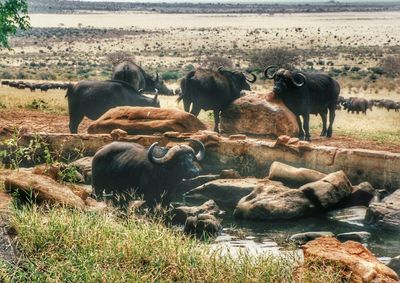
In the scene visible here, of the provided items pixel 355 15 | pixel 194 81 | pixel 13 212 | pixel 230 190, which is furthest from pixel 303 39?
pixel 13 212

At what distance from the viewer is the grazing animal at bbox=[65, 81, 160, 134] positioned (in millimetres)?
21875

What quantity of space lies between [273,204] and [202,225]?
185 centimetres

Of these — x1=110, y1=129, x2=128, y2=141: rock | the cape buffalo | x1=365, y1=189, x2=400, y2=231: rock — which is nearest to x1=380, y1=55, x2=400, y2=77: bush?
the cape buffalo

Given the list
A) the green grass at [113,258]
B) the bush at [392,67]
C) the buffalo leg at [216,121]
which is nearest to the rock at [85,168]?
the buffalo leg at [216,121]

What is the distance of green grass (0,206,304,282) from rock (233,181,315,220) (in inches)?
208

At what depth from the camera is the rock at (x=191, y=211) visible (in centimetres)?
1465

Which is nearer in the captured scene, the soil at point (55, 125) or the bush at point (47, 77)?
the soil at point (55, 125)

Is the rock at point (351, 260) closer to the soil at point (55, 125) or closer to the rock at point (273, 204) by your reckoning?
the rock at point (273, 204)

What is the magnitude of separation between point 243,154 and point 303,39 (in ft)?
316

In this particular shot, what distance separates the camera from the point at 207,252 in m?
9.41

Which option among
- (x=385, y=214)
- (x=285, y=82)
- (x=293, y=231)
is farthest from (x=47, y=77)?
(x=385, y=214)

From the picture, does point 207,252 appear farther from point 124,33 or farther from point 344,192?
point 124,33

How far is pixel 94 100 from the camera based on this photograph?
2194 centimetres

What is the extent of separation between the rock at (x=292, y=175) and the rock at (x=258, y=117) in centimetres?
383
